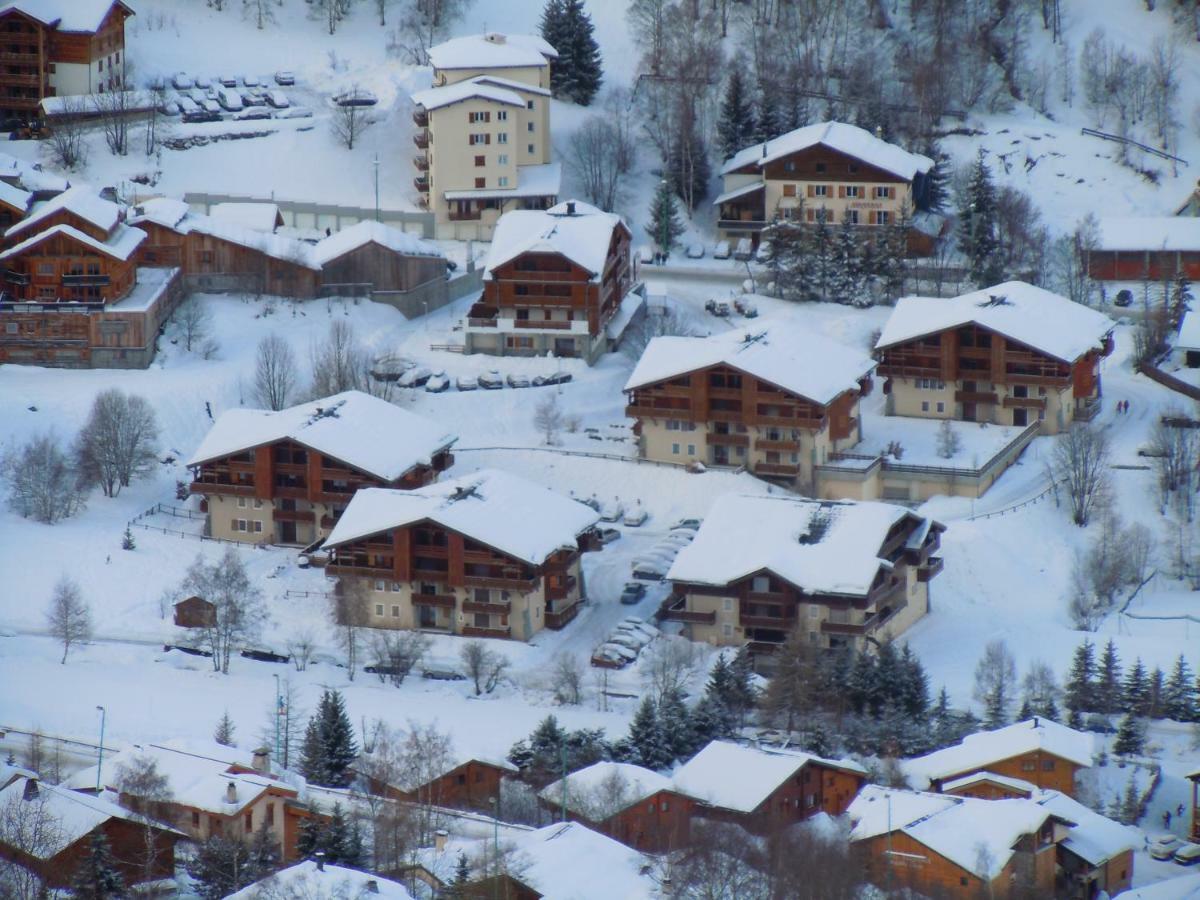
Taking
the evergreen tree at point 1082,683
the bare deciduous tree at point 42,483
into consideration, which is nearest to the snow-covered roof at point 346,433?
the bare deciduous tree at point 42,483

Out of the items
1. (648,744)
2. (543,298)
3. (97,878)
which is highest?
(543,298)

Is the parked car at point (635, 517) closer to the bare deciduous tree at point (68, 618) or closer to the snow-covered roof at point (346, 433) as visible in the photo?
the snow-covered roof at point (346, 433)

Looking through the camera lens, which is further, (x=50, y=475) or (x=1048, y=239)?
(x=1048, y=239)

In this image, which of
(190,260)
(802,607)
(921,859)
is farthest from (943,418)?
(921,859)

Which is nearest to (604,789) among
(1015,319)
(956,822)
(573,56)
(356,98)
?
(956,822)

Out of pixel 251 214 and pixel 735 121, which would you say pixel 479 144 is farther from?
pixel 735 121

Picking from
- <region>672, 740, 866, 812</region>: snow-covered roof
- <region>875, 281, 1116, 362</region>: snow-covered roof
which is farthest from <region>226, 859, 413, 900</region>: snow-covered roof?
<region>875, 281, 1116, 362</region>: snow-covered roof

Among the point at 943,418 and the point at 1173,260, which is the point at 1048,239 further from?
the point at 943,418
